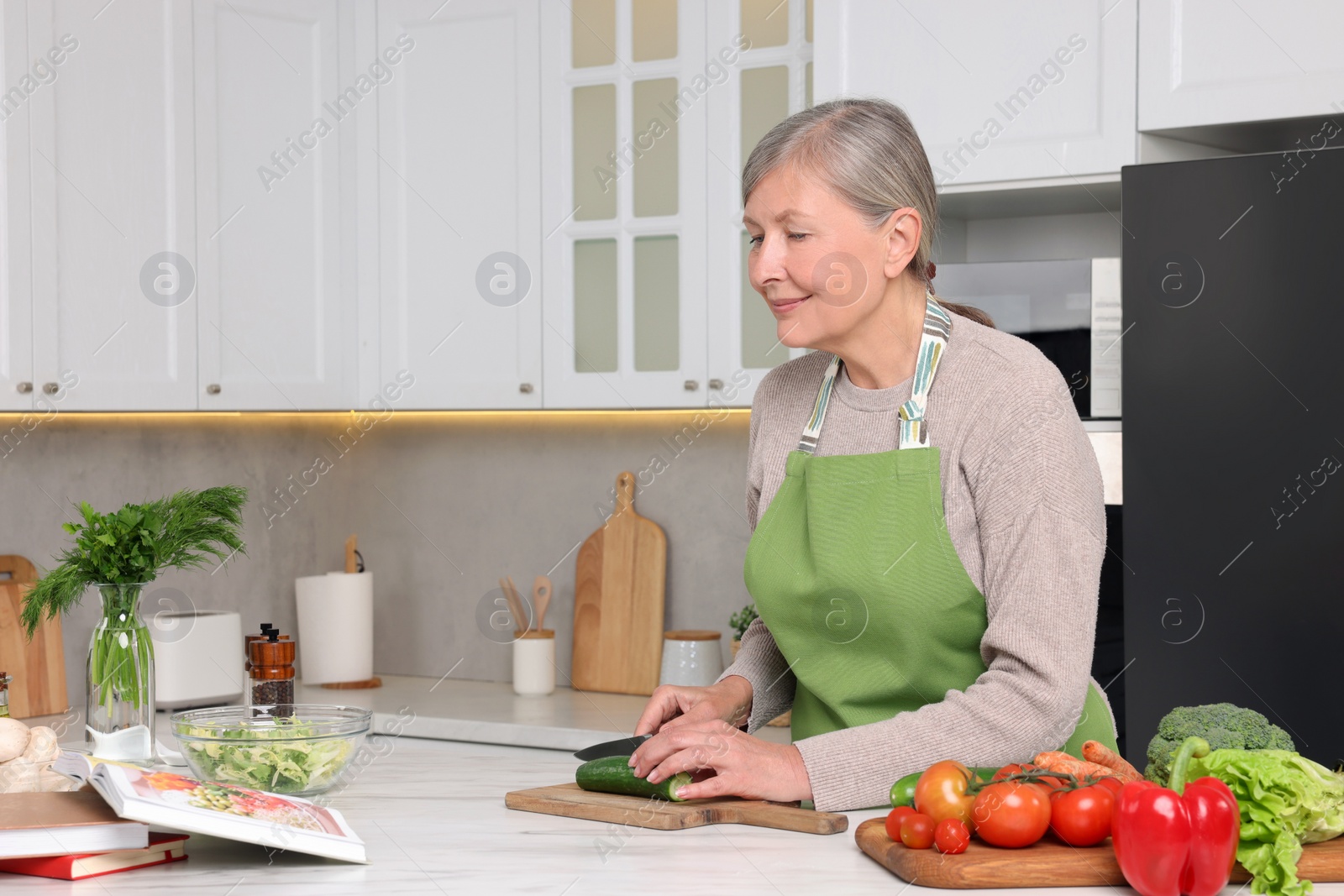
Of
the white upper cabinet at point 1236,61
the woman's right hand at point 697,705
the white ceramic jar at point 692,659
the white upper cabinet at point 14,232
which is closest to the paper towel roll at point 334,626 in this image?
the white ceramic jar at point 692,659

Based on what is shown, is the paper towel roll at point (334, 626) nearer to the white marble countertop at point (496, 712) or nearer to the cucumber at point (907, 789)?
the white marble countertop at point (496, 712)

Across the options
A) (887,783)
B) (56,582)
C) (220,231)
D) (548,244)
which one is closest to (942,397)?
(887,783)

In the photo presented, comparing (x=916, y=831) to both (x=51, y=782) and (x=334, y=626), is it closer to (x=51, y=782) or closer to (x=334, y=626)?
(x=51, y=782)

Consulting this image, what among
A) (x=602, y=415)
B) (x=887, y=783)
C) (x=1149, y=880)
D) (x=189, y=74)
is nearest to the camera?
(x=1149, y=880)

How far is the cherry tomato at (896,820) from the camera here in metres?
1.17

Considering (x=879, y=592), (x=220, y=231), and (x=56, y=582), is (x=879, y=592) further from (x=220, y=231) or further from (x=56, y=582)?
(x=220, y=231)

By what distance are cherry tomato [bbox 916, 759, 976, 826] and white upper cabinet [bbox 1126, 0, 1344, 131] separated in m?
1.44

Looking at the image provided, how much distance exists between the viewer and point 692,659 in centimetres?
293

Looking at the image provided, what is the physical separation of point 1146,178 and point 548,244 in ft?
4.04

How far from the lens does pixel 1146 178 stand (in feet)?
7.34

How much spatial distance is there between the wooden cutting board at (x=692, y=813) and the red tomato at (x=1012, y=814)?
18 centimetres

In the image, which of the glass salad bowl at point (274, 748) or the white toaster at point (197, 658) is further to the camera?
the white toaster at point (197, 658)

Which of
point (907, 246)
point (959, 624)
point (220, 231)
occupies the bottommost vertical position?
point (959, 624)

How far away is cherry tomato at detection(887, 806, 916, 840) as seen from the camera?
3.83ft
